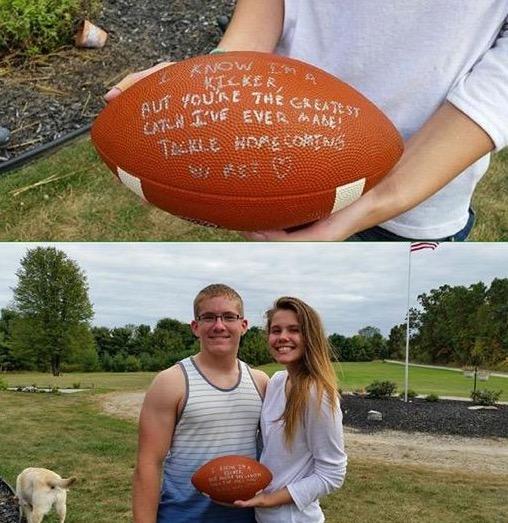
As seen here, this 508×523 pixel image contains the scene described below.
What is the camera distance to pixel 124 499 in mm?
1643

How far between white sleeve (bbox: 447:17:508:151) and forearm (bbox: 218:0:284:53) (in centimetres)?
33

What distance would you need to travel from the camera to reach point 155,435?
131 cm

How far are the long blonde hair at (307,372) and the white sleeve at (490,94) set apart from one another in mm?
431

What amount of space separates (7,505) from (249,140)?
104 cm

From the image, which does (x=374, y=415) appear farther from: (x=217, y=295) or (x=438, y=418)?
(x=217, y=295)

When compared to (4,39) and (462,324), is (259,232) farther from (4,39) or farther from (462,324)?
(4,39)

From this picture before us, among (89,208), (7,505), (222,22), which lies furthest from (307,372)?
(222,22)

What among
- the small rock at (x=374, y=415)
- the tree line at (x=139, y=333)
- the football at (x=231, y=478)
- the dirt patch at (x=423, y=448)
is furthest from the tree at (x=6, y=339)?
the small rock at (x=374, y=415)

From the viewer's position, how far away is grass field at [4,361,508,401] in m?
1.61

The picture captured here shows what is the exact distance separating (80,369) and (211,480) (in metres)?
0.49

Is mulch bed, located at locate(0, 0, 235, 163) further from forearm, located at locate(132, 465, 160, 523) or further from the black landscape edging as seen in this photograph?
forearm, located at locate(132, 465, 160, 523)

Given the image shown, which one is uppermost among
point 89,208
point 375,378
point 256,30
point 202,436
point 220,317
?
point 256,30

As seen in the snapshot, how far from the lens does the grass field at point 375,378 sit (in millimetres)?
1612

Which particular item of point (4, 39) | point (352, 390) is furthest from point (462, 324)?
point (4, 39)
